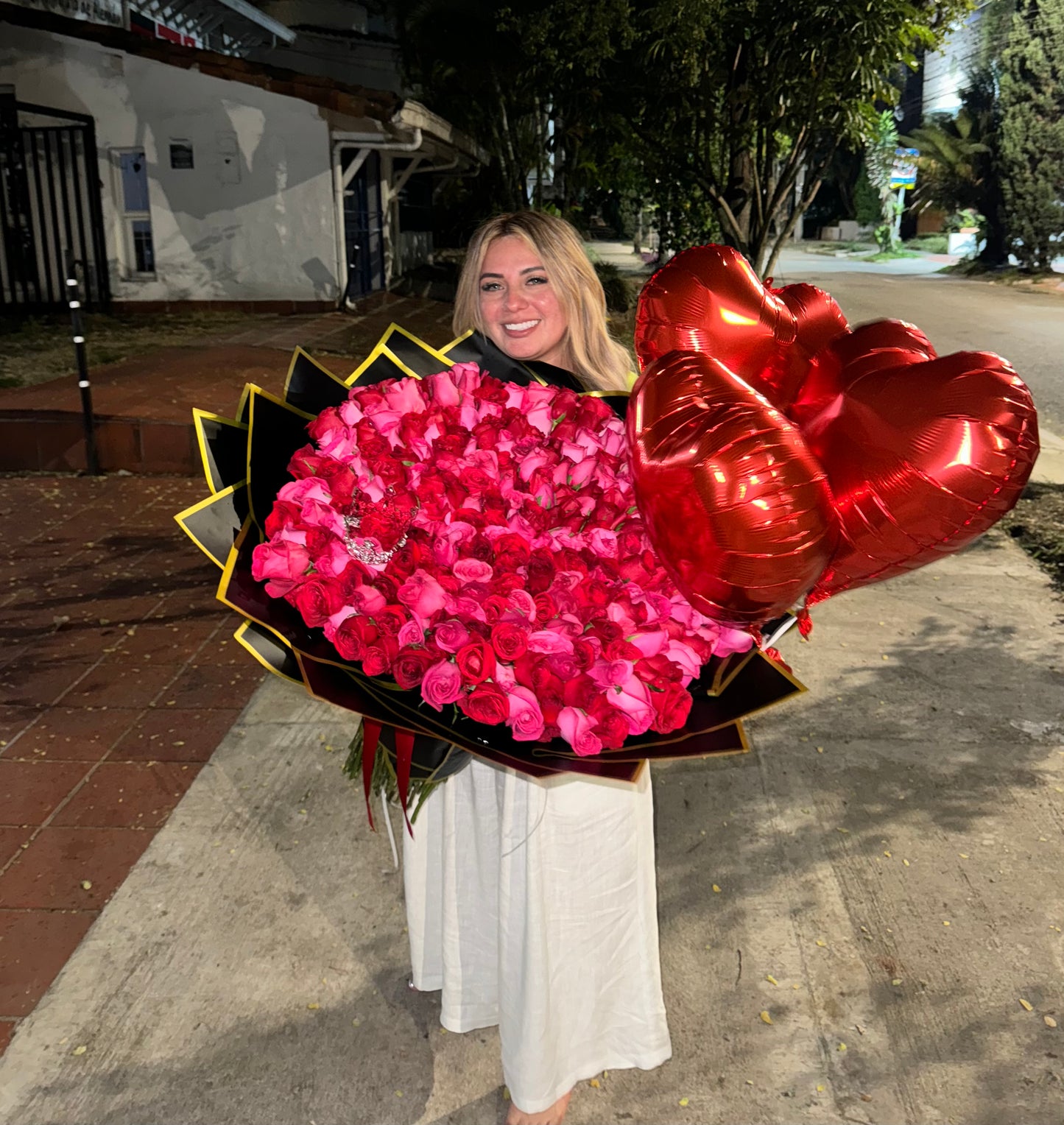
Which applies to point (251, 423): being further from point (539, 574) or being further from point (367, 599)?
point (539, 574)

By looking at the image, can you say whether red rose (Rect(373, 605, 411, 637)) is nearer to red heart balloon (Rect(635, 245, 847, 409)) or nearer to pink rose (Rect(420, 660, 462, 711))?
pink rose (Rect(420, 660, 462, 711))

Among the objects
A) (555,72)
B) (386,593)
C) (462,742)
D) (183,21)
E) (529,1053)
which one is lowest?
(529,1053)

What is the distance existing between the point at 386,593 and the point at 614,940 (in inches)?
41.7

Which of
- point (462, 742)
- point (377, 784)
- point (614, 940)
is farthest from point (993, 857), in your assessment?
point (462, 742)

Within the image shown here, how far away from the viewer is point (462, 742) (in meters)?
1.61

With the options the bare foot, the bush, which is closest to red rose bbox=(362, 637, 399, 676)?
the bare foot

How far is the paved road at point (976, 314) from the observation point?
13.4m

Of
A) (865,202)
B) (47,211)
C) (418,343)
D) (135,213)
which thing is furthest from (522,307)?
(865,202)

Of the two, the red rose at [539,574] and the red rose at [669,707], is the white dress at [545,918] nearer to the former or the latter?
the red rose at [669,707]

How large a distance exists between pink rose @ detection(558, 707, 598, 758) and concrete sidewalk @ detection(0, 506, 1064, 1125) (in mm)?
1297

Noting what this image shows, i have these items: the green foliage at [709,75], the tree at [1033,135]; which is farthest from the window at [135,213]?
the tree at [1033,135]

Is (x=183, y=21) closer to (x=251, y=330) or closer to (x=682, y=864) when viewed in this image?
(x=251, y=330)

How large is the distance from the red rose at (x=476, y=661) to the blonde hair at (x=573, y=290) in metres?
1.00

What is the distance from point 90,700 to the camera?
434 centimetres
